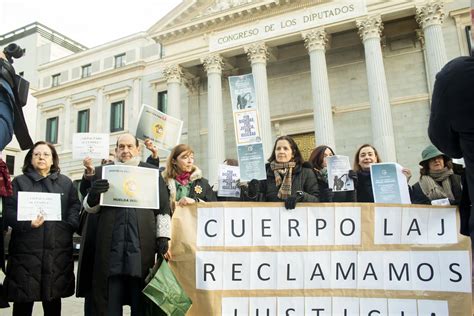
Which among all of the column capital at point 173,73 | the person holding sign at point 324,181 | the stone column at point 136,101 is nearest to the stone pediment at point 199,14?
the column capital at point 173,73

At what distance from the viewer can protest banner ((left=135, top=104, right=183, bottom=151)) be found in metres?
5.53

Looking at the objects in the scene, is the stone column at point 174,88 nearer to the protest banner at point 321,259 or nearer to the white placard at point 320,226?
the protest banner at point 321,259

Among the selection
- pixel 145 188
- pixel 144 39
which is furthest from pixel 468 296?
pixel 144 39

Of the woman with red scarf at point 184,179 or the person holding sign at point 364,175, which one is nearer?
the woman with red scarf at point 184,179

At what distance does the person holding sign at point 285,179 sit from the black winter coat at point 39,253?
1928 mm

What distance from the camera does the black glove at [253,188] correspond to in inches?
172

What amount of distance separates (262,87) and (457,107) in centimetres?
1898

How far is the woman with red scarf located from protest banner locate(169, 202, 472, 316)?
299mm

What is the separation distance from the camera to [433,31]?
59.6ft

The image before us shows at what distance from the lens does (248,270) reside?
152 inches

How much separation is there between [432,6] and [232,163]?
→ 16.5 meters

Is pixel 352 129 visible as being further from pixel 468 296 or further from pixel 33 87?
pixel 33 87

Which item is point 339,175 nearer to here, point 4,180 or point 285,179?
point 285,179

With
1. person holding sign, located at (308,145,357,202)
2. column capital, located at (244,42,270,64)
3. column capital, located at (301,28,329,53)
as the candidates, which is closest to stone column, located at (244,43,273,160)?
column capital, located at (244,42,270,64)
